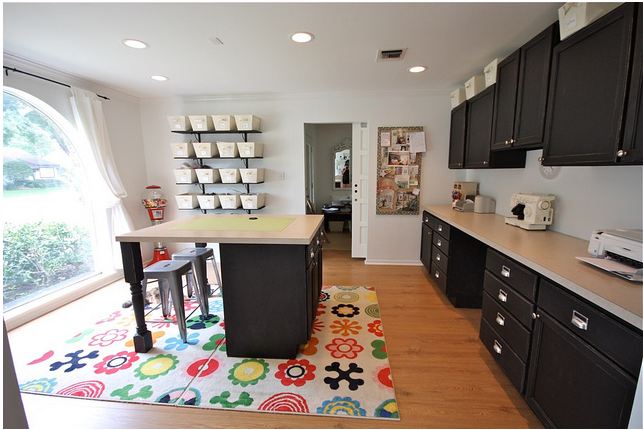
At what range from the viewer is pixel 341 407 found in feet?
5.73

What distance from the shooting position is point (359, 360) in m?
2.14

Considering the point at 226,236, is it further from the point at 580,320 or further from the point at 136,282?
the point at 580,320

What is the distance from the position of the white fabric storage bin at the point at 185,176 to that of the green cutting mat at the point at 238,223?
141 centimetres

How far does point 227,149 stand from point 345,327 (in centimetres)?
266

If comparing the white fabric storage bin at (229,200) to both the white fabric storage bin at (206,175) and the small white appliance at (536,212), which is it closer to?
the white fabric storage bin at (206,175)

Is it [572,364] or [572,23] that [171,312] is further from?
[572,23]

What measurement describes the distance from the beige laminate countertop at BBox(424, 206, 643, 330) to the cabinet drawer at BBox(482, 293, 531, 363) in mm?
383

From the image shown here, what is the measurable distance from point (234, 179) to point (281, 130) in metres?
0.93

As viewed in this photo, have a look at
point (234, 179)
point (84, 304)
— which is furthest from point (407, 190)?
point (84, 304)

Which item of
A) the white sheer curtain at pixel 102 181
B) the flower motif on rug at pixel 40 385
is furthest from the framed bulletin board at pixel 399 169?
the flower motif on rug at pixel 40 385

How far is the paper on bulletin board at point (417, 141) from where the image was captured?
3.83m

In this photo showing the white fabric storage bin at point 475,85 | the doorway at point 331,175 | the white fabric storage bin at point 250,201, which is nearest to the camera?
the white fabric storage bin at point 475,85

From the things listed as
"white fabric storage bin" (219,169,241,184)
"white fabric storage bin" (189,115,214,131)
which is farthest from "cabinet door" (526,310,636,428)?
"white fabric storage bin" (189,115,214,131)

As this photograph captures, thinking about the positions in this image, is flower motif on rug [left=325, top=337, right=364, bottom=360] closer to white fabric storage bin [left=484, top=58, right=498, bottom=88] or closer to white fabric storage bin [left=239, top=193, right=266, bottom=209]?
white fabric storage bin [left=239, top=193, right=266, bottom=209]
